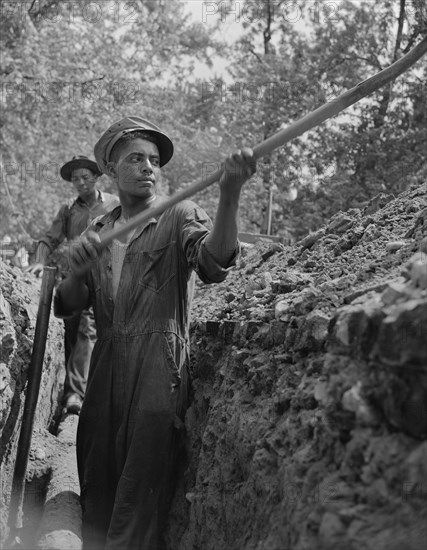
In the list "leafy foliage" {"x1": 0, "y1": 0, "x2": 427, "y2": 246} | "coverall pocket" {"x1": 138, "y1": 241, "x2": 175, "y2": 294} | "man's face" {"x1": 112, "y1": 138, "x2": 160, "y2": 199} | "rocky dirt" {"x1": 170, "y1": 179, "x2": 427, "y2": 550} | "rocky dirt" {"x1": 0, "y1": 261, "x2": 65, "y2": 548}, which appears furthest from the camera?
"leafy foliage" {"x1": 0, "y1": 0, "x2": 427, "y2": 246}

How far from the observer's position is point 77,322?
8.07m

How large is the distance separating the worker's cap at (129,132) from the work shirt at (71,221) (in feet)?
10.1

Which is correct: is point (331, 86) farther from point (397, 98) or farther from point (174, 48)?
point (174, 48)

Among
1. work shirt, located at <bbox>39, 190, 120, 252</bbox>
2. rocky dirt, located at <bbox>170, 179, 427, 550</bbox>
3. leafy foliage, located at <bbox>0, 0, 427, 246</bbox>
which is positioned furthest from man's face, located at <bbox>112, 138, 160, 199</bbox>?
leafy foliage, located at <bbox>0, 0, 427, 246</bbox>

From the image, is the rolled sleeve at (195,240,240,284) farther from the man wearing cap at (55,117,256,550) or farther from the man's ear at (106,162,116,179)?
the man's ear at (106,162,116,179)

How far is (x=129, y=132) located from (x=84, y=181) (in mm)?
3468

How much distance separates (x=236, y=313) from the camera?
5.08m

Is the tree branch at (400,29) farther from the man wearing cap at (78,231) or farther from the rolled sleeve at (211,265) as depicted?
Result: the rolled sleeve at (211,265)

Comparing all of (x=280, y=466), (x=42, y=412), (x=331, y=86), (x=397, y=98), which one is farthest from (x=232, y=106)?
(x=280, y=466)

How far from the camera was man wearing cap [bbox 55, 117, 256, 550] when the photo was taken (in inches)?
176

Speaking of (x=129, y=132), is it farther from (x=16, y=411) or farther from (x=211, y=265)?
(x=16, y=411)

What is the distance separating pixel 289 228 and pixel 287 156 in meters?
1.36

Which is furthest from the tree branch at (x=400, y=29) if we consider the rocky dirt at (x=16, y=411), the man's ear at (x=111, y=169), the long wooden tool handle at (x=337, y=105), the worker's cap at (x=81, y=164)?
the long wooden tool handle at (x=337, y=105)

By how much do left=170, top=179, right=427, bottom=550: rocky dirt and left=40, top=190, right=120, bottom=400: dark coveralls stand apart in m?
2.61
